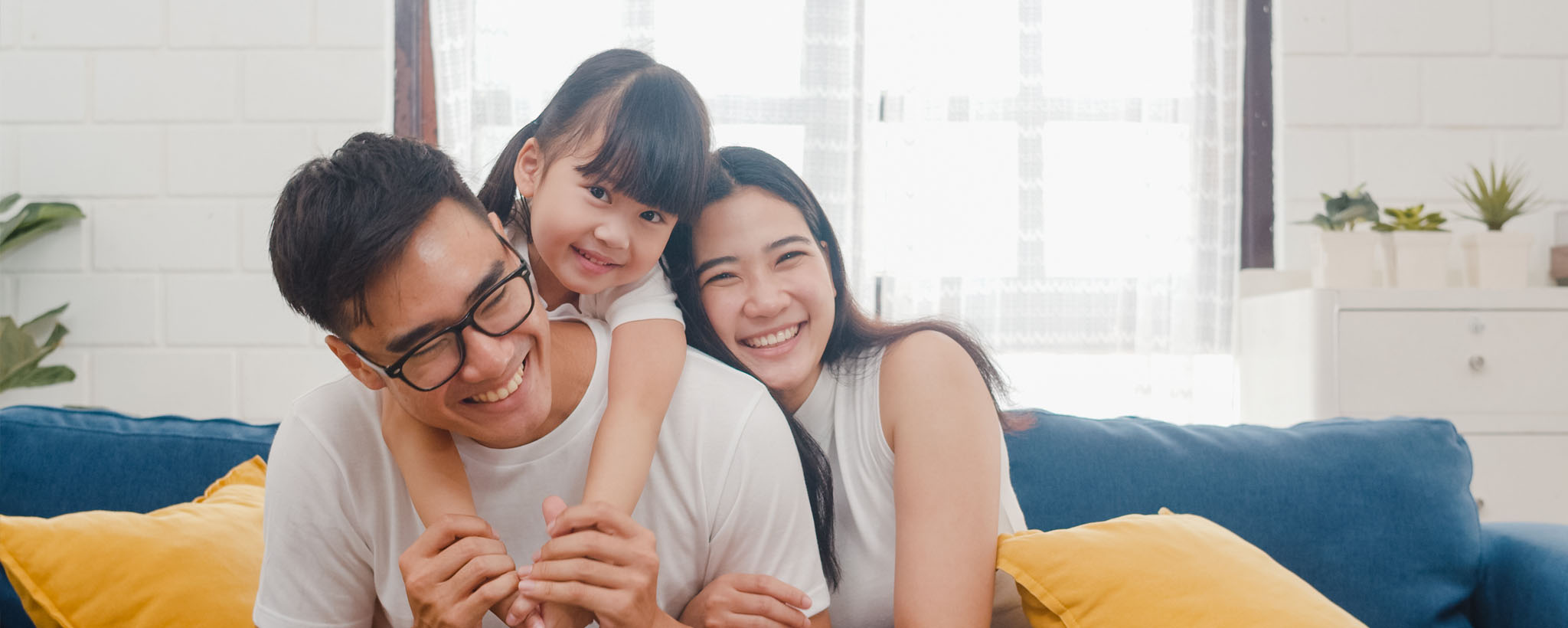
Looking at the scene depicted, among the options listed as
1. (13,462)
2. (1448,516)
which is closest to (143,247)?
(13,462)

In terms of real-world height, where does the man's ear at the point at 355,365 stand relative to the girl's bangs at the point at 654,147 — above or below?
below

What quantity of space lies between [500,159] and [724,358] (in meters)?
0.44

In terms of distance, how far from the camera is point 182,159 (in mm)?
2646

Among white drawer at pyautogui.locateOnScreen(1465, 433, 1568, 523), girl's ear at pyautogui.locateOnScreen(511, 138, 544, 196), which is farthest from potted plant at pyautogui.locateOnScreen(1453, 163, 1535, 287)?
girl's ear at pyautogui.locateOnScreen(511, 138, 544, 196)

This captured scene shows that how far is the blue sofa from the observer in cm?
164

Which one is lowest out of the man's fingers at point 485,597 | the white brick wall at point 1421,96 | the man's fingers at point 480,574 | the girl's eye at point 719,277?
the man's fingers at point 485,597

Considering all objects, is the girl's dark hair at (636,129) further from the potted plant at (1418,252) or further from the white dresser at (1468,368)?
the potted plant at (1418,252)

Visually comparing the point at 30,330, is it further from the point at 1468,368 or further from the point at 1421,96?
the point at 1421,96

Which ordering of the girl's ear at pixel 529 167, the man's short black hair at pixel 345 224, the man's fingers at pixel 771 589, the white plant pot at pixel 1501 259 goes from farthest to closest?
the white plant pot at pixel 1501 259
the girl's ear at pixel 529 167
the man's fingers at pixel 771 589
the man's short black hair at pixel 345 224

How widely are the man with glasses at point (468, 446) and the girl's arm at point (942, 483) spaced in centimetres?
13

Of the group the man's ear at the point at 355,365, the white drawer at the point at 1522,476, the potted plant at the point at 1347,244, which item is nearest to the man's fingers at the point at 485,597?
the man's ear at the point at 355,365

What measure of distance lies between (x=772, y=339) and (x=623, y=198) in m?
0.29

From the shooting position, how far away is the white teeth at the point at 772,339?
4.52ft

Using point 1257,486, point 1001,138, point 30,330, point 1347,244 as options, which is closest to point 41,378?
point 30,330
